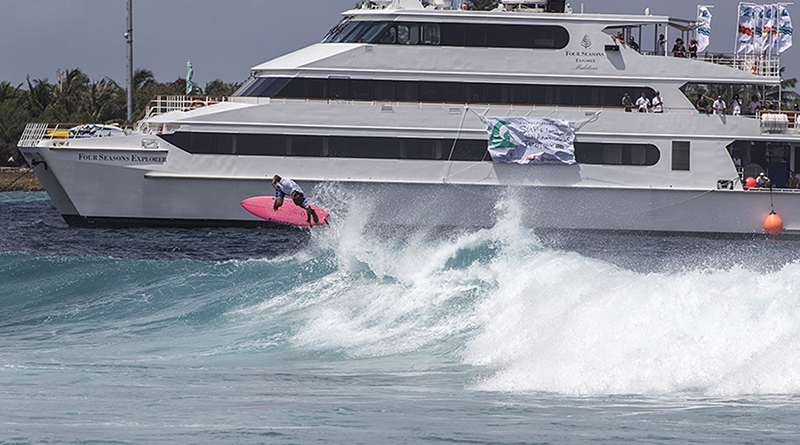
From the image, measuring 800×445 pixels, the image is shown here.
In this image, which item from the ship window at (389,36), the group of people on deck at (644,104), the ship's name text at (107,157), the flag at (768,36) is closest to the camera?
the ship's name text at (107,157)

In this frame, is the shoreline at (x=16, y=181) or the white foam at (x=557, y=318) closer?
the white foam at (x=557, y=318)

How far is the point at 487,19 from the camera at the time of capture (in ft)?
72.4

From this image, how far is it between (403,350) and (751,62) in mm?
17988

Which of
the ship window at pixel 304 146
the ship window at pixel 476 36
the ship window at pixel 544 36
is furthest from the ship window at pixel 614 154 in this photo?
the ship window at pixel 304 146

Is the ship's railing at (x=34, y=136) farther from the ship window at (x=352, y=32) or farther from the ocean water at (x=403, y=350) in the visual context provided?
the ship window at (x=352, y=32)

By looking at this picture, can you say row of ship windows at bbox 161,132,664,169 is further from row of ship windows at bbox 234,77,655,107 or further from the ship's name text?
row of ship windows at bbox 234,77,655,107

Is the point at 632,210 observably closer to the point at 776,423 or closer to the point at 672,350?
the point at 672,350

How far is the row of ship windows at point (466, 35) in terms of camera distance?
22.1 metres

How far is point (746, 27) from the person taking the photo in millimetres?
23688

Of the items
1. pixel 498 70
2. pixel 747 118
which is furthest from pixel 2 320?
pixel 747 118

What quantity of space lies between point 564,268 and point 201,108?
14.1m

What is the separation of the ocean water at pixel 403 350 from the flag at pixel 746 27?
45.0 feet

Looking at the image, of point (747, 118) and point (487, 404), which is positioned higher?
point (747, 118)

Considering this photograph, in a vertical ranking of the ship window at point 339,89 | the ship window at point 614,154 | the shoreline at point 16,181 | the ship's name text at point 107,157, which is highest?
the ship window at point 339,89
